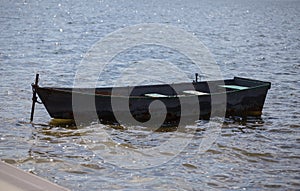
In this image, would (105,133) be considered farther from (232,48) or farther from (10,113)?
(232,48)

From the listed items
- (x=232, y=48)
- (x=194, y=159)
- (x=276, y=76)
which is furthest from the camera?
(x=232, y=48)

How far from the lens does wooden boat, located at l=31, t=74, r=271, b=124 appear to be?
15.9 meters

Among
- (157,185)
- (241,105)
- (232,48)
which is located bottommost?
(157,185)

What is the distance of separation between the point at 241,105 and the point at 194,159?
4.76 meters

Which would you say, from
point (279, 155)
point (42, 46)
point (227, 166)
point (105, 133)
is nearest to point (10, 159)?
point (105, 133)

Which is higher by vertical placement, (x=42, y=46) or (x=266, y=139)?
(x=42, y=46)

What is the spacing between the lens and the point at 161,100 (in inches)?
658

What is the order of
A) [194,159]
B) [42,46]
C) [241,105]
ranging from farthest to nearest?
1. [42,46]
2. [241,105]
3. [194,159]

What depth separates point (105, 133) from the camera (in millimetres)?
16109

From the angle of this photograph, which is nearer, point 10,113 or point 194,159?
point 194,159

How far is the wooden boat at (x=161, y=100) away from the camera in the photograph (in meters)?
15.9

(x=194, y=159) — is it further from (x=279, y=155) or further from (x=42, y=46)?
(x=42, y=46)

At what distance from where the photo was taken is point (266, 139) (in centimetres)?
1616

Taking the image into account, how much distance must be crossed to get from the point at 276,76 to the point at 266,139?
47.3 ft
